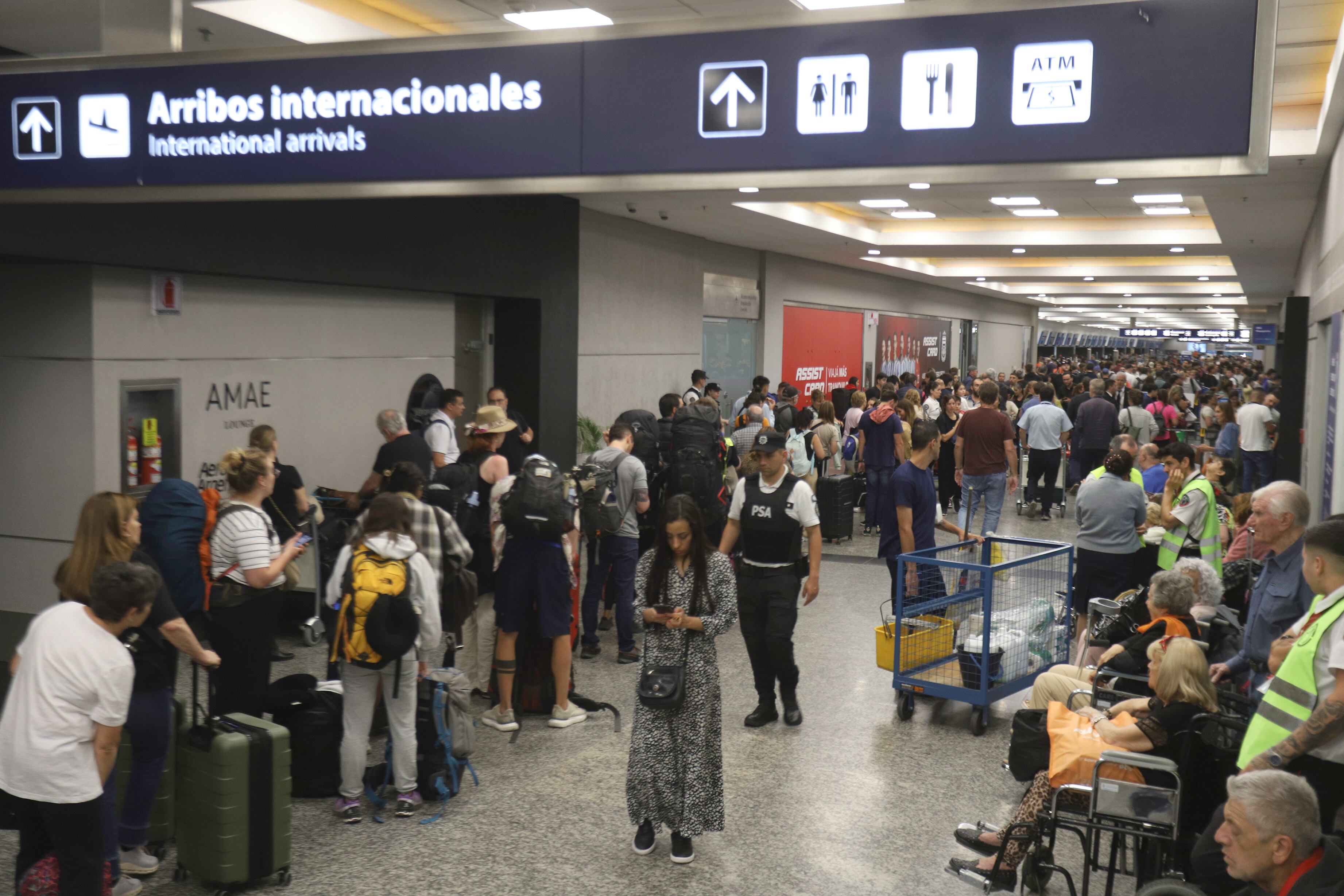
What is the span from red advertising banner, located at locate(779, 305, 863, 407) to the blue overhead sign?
15209 millimetres

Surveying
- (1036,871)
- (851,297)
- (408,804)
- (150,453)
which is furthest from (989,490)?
(851,297)

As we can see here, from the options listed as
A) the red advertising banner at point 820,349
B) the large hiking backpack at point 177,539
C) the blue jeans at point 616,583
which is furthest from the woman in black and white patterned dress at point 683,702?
the red advertising banner at point 820,349

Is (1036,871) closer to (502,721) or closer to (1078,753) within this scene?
(1078,753)

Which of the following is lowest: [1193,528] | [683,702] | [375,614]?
[683,702]

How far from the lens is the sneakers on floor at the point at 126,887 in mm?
4125

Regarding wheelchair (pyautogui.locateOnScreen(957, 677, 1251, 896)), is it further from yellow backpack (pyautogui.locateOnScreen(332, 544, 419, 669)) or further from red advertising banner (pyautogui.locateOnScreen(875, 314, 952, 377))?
red advertising banner (pyautogui.locateOnScreen(875, 314, 952, 377))

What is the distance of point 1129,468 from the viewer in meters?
7.15

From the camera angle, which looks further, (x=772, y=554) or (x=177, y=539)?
(x=772, y=554)

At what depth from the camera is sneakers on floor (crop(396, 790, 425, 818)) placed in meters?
4.99

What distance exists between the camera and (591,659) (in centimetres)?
749

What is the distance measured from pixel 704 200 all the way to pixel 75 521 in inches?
281

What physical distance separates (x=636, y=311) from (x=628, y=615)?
286 inches

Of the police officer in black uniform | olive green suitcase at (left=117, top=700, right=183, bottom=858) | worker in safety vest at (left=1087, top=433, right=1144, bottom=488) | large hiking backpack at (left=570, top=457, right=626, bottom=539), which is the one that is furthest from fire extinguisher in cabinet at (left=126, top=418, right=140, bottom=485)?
worker in safety vest at (left=1087, top=433, right=1144, bottom=488)

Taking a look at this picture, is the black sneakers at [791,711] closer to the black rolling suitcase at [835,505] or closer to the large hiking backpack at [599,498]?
the large hiking backpack at [599,498]
